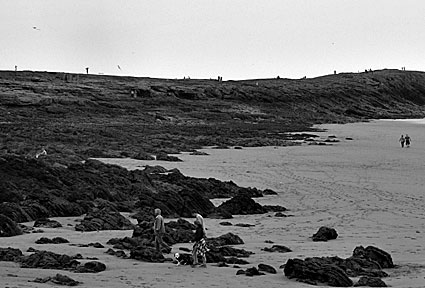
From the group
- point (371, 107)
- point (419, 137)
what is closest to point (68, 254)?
point (419, 137)

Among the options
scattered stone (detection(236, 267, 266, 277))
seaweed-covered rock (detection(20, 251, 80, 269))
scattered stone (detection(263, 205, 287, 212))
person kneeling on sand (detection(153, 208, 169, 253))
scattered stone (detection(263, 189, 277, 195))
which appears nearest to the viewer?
seaweed-covered rock (detection(20, 251, 80, 269))

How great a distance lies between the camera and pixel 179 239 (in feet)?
50.3

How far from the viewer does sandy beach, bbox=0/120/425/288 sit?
11.4 m

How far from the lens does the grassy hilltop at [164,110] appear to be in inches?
1547

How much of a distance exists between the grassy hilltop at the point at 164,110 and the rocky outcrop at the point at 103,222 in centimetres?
943

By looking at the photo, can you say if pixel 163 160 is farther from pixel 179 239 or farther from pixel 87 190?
pixel 179 239

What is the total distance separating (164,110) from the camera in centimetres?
6331

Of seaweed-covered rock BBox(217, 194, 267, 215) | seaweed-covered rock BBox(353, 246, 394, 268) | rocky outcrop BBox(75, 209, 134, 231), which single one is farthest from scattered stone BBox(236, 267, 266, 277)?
seaweed-covered rock BBox(217, 194, 267, 215)

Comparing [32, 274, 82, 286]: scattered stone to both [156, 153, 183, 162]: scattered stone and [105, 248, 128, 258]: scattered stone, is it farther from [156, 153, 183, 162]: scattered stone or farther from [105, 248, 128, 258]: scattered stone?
[156, 153, 183, 162]: scattered stone

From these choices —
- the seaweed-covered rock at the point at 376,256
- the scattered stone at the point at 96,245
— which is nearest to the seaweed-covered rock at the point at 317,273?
the seaweed-covered rock at the point at 376,256

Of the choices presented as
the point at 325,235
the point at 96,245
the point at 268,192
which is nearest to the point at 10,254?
the point at 96,245

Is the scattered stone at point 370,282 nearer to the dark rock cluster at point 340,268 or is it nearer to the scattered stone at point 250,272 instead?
the dark rock cluster at point 340,268

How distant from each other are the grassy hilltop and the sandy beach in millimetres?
5191

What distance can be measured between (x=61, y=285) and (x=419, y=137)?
46540 millimetres
